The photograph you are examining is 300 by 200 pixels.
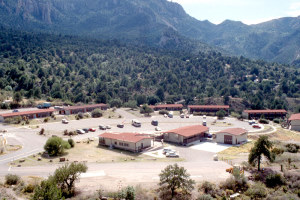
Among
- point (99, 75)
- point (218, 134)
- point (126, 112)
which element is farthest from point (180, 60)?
point (218, 134)

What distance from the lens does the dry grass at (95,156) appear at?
43.5m

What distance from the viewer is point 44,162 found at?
141 ft

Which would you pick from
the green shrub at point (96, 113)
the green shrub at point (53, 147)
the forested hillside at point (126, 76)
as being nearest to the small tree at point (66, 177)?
the green shrub at point (53, 147)

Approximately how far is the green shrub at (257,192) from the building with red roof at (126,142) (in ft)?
74.0

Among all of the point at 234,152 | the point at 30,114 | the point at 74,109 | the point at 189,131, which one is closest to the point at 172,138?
the point at 189,131

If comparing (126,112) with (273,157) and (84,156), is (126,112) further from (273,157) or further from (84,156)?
(273,157)

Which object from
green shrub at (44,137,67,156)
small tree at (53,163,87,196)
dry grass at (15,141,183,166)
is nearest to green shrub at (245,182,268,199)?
dry grass at (15,141,183,166)

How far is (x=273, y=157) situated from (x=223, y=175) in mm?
9374

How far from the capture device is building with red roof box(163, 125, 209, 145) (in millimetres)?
57781

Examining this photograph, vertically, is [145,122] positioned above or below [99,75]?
below

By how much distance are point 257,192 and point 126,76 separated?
129m

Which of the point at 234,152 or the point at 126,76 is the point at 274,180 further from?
the point at 126,76

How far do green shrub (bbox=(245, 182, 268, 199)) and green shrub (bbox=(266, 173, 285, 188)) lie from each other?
2025 millimetres

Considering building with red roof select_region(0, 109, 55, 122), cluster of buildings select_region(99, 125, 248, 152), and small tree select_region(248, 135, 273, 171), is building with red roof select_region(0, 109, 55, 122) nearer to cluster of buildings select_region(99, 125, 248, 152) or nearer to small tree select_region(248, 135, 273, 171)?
cluster of buildings select_region(99, 125, 248, 152)
